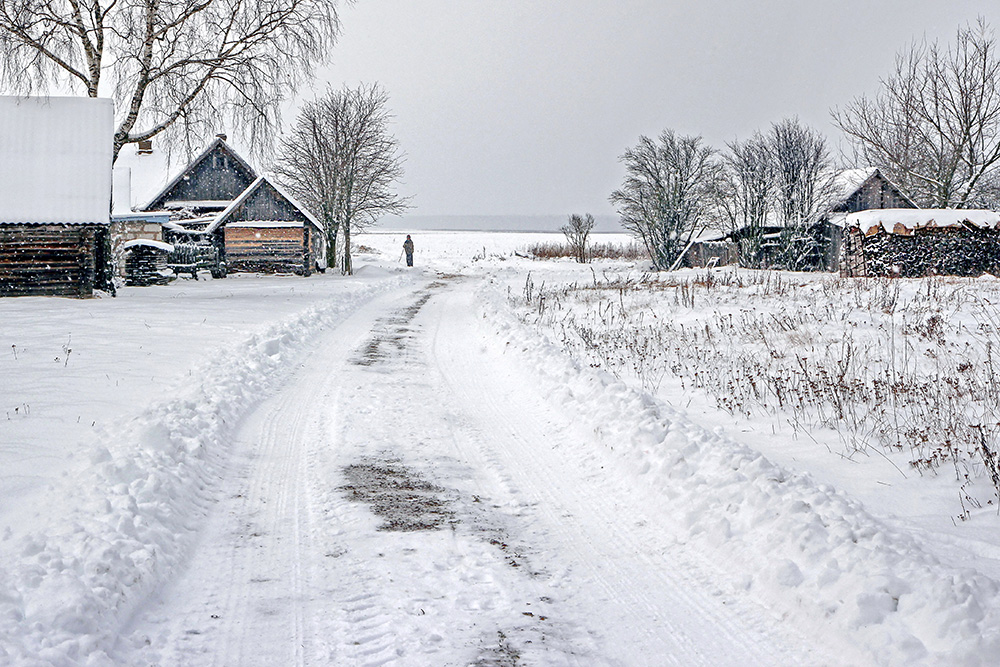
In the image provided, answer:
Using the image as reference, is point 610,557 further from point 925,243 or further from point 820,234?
point 820,234

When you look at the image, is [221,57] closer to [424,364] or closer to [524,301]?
[524,301]

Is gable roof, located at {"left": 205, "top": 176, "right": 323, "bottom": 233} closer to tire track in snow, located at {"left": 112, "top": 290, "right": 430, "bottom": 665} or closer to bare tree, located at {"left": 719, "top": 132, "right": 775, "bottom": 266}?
bare tree, located at {"left": 719, "top": 132, "right": 775, "bottom": 266}

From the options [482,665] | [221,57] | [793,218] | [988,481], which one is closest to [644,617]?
[482,665]

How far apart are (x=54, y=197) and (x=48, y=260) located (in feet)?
5.63

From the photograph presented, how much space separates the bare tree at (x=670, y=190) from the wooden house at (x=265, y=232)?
75.6 feet

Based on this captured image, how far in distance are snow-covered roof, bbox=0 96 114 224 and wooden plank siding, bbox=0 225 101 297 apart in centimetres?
39

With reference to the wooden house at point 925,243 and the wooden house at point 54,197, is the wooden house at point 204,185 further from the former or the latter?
the wooden house at point 925,243

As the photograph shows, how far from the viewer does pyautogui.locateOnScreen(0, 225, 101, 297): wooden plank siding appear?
1756cm

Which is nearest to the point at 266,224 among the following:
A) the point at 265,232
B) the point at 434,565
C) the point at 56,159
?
the point at 265,232

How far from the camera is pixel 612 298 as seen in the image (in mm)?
16531

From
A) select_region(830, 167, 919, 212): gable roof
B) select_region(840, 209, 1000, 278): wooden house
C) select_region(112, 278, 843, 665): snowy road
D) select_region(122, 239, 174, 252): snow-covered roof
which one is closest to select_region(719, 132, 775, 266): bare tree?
select_region(830, 167, 919, 212): gable roof

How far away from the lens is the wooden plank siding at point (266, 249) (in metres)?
32.0

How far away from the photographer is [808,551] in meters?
3.44

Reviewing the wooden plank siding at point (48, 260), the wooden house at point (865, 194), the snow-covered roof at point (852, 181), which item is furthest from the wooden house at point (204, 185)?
the wooden house at point (865, 194)
